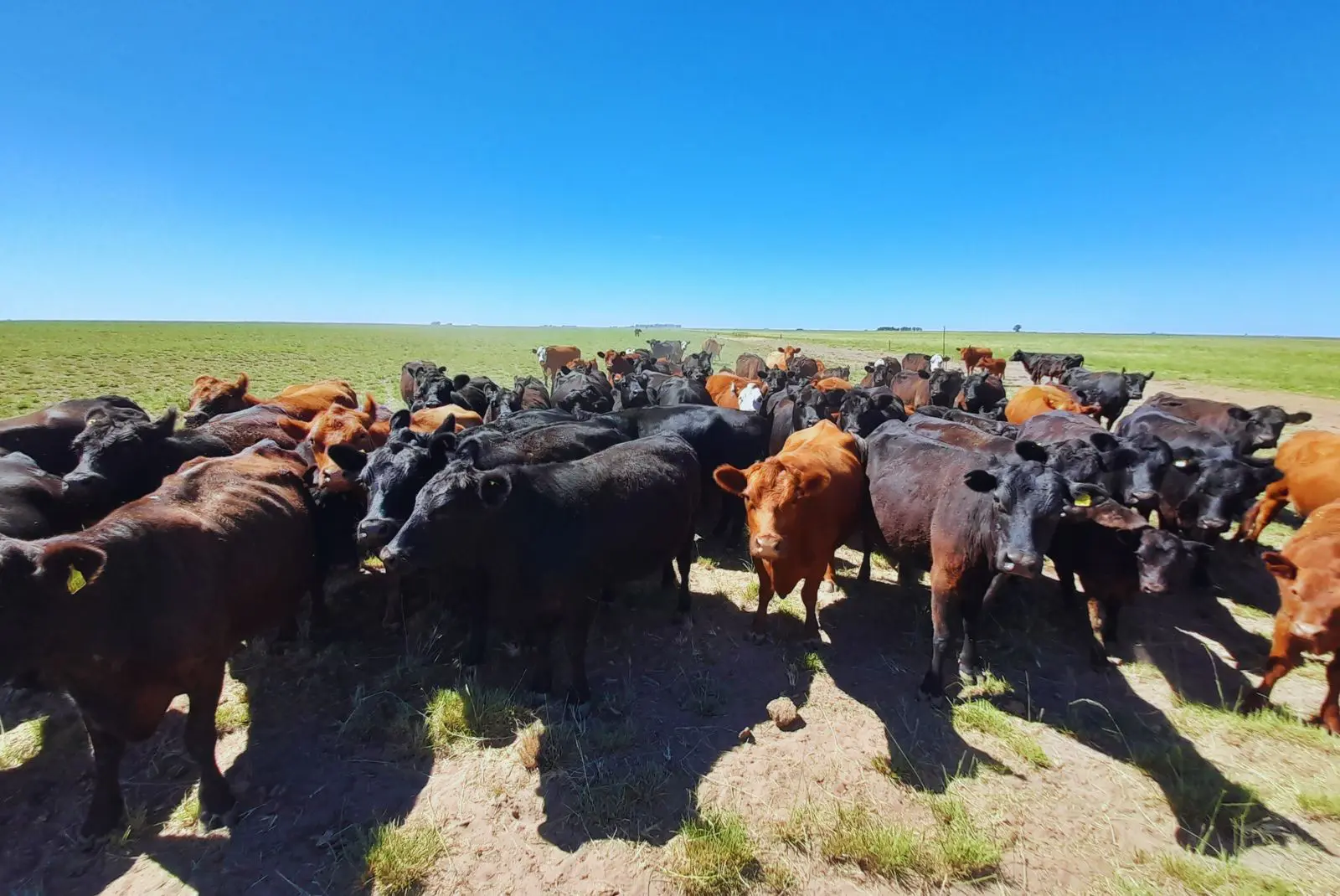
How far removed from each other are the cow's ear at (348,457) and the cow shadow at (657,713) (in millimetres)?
2748

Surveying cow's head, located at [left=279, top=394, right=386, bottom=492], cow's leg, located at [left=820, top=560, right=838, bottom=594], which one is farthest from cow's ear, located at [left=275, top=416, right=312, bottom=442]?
cow's leg, located at [left=820, top=560, right=838, bottom=594]

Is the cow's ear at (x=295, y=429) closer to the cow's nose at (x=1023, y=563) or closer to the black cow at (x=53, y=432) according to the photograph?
the black cow at (x=53, y=432)

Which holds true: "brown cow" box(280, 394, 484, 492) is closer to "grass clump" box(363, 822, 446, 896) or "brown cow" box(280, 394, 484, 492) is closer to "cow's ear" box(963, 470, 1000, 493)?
"grass clump" box(363, 822, 446, 896)

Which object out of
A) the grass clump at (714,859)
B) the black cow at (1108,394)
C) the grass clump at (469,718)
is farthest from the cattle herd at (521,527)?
the black cow at (1108,394)

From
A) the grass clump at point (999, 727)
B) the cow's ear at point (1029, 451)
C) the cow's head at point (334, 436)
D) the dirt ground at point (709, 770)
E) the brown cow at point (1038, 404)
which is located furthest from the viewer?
the brown cow at point (1038, 404)

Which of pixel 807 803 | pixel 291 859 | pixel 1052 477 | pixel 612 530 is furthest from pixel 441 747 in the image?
pixel 1052 477

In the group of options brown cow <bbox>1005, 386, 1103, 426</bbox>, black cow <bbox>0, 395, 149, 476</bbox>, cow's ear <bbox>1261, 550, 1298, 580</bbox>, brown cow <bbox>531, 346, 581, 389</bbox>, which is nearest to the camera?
cow's ear <bbox>1261, 550, 1298, 580</bbox>

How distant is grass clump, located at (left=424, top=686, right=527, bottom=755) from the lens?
4355mm

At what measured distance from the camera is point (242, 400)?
1060cm

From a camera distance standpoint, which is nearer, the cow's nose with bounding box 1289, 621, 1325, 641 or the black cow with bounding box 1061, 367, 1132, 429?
the cow's nose with bounding box 1289, 621, 1325, 641

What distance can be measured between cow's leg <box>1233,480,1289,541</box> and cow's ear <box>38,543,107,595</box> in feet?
35.5

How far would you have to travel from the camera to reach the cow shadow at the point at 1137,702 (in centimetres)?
368

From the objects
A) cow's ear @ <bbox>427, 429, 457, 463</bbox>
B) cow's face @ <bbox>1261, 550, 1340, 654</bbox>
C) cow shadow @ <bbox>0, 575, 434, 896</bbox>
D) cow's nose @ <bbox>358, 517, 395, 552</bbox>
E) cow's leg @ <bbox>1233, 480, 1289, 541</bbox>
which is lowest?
cow shadow @ <bbox>0, 575, 434, 896</bbox>

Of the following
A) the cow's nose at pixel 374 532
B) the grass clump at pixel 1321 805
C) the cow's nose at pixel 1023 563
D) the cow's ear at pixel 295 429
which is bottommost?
the grass clump at pixel 1321 805
